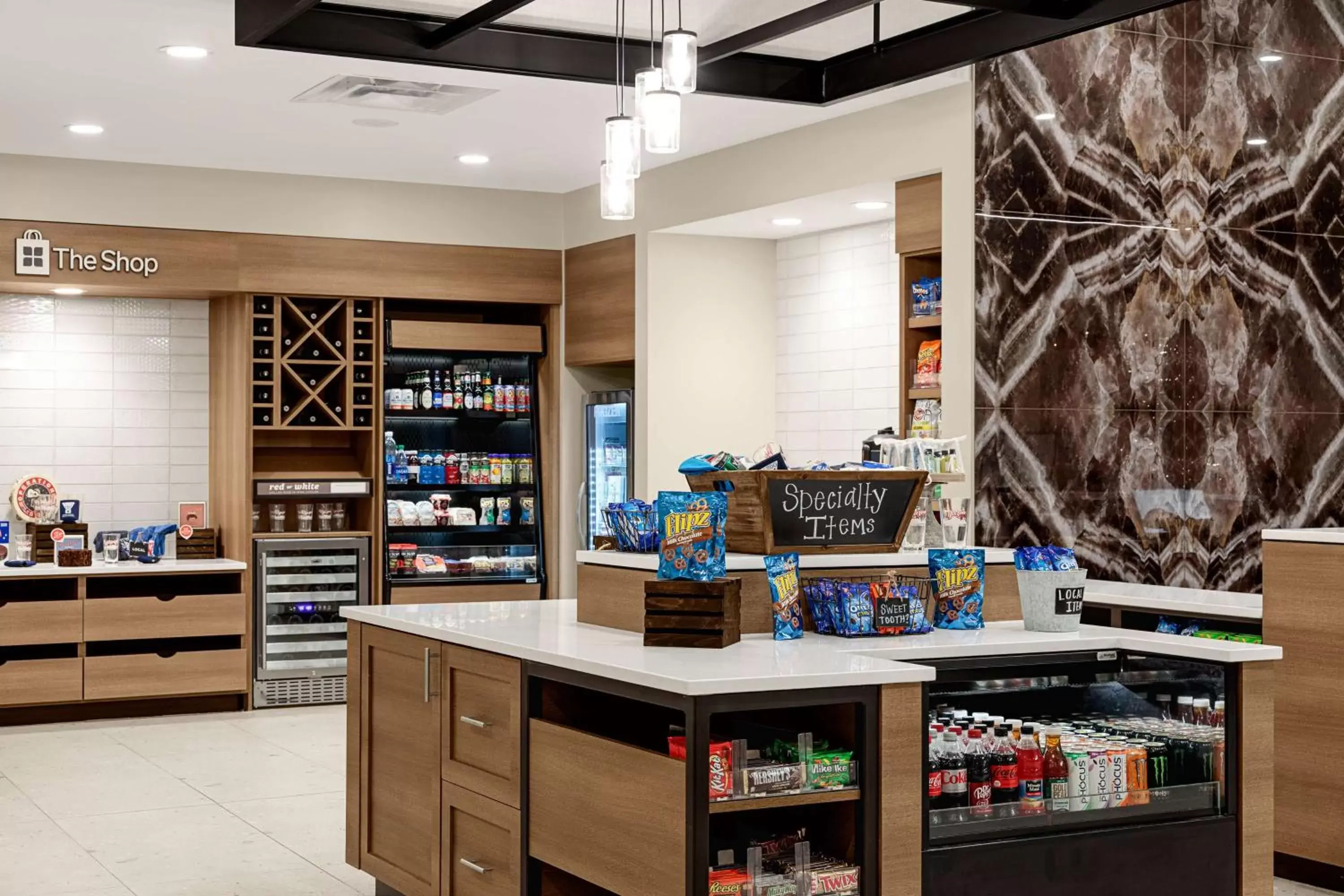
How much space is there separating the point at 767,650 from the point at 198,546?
584 centimetres

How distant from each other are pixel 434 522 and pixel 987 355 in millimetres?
4073

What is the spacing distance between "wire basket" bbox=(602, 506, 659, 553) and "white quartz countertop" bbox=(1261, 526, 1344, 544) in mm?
2195

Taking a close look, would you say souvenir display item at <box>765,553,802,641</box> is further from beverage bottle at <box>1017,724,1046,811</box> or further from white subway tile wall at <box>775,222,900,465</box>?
white subway tile wall at <box>775,222,900,465</box>

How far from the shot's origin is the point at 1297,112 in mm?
7133

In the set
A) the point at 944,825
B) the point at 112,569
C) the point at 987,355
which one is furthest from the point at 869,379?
the point at 944,825

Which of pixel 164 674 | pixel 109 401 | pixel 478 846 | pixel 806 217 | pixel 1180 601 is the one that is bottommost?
pixel 164 674

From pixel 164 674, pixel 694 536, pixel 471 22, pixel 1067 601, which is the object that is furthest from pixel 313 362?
pixel 1067 601

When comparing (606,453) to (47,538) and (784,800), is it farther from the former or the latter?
(784,800)

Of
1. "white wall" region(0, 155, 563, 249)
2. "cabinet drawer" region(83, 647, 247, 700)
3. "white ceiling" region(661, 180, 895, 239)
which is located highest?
"white wall" region(0, 155, 563, 249)

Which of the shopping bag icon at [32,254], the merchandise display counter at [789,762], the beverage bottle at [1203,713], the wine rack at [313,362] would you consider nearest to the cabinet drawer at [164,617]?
the wine rack at [313,362]

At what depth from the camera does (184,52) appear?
20.2 ft

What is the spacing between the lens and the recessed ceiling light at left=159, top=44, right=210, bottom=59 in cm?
610

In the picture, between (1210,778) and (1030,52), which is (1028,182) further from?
(1210,778)

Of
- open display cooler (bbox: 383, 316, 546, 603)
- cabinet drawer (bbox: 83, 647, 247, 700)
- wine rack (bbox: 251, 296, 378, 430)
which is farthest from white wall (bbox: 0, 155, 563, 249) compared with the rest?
cabinet drawer (bbox: 83, 647, 247, 700)
